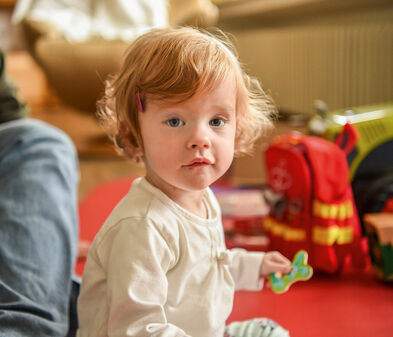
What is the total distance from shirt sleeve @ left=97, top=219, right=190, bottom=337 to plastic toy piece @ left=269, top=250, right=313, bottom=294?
0.18 m

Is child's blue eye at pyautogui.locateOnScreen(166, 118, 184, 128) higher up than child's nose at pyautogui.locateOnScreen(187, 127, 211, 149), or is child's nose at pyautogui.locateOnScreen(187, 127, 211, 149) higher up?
child's blue eye at pyautogui.locateOnScreen(166, 118, 184, 128)

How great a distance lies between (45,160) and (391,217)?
0.67 m

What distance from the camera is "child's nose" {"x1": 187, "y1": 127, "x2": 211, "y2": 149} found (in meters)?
0.64

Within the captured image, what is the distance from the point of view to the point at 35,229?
33.5 inches

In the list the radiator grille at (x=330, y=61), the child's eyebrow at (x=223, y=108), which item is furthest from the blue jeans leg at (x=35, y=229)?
the radiator grille at (x=330, y=61)

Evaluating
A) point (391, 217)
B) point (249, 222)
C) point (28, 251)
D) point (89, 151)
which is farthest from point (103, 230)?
point (89, 151)

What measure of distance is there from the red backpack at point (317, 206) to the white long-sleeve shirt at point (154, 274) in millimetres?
428

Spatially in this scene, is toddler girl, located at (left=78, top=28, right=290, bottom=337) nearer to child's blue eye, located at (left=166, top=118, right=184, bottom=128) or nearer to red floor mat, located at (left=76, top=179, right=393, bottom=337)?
child's blue eye, located at (left=166, top=118, right=184, bottom=128)

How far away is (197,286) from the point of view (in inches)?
26.1

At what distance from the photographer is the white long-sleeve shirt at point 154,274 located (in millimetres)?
603

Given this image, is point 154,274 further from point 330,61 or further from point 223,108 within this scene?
point 330,61

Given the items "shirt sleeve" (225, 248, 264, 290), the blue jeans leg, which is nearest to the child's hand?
"shirt sleeve" (225, 248, 264, 290)

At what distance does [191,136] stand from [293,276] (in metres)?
0.25

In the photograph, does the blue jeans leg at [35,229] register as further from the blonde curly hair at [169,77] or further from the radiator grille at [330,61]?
the radiator grille at [330,61]
